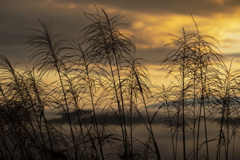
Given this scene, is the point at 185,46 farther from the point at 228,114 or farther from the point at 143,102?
the point at 228,114

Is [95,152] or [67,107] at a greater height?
[67,107]

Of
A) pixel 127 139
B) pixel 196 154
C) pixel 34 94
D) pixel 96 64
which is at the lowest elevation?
pixel 196 154

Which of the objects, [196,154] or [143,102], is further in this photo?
[196,154]

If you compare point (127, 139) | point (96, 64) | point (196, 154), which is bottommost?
point (196, 154)

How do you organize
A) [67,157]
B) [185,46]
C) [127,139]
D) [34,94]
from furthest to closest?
[34,94] < [185,46] < [67,157] < [127,139]

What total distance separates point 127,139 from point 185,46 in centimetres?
176

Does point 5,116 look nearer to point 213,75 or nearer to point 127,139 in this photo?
point 127,139

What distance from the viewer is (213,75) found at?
16.6ft

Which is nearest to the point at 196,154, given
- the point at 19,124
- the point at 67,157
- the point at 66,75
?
the point at 67,157

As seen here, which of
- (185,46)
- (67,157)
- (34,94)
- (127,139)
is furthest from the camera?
(34,94)

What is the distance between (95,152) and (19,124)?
4.09 ft

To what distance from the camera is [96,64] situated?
180 inches

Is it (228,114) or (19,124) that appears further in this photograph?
(228,114)

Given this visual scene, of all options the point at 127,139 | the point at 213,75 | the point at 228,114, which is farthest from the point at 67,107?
the point at 228,114
